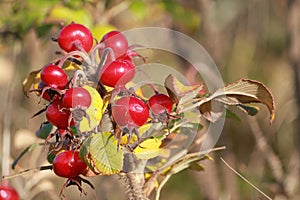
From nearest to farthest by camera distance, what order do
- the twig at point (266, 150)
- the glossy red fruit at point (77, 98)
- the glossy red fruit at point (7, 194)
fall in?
the glossy red fruit at point (77, 98), the glossy red fruit at point (7, 194), the twig at point (266, 150)

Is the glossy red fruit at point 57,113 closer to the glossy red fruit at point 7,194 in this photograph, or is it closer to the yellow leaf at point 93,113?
the yellow leaf at point 93,113

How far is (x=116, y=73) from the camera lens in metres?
0.79

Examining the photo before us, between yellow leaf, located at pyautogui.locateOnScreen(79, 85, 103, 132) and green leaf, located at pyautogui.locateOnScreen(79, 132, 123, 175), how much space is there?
0.01 m

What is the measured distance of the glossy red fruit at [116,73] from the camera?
0.80m

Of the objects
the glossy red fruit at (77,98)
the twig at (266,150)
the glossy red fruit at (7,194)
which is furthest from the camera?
the twig at (266,150)

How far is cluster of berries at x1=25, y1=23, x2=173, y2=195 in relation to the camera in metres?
0.78

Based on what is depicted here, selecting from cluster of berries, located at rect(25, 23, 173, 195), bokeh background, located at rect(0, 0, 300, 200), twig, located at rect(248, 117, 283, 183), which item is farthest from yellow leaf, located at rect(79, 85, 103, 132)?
twig, located at rect(248, 117, 283, 183)

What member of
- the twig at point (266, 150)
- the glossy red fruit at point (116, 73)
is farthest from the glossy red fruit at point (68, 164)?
the twig at point (266, 150)

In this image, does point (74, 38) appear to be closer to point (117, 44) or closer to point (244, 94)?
point (117, 44)

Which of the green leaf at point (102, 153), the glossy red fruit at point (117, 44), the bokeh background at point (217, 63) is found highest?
the bokeh background at point (217, 63)

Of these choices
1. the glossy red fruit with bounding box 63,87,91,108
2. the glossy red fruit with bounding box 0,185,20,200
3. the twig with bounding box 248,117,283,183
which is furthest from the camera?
the twig with bounding box 248,117,283,183

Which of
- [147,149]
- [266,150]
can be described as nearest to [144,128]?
[147,149]

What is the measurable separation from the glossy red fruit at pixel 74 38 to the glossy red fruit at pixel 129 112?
125 millimetres

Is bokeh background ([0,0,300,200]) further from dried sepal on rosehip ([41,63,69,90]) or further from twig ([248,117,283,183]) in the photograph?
dried sepal on rosehip ([41,63,69,90])
